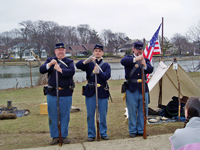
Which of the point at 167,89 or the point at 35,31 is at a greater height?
the point at 35,31

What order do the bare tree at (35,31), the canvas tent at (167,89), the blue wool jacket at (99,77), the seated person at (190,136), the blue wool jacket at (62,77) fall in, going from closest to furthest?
the seated person at (190,136), the blue wool jacket at (62,77), the blue wool jacket at (99,77), the canvas tent at (167,89), the bare tree at (35,31)

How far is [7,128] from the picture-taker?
5.54m

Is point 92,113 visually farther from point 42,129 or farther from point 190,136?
point 190,136

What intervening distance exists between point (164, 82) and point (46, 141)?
14.0ft

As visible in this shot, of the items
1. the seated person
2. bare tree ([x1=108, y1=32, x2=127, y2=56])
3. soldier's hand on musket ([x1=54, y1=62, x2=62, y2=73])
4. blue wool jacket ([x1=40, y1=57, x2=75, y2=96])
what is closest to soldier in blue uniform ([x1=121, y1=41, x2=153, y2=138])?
blue wool jacket ([x1=40, y1=57, x2=75, y2=96])

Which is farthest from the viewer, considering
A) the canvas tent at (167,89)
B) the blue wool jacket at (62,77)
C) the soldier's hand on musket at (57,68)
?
the canvas tent at (167,89)

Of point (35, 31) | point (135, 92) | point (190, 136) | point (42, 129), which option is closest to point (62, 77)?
point (135, 92)

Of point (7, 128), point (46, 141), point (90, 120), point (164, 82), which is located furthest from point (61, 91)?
point (164, 82)

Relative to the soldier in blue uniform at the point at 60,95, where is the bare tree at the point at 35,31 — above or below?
above

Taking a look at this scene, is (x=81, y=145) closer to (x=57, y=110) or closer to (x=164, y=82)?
(x=57, y=110)

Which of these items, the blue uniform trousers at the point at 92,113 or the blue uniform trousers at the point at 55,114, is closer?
the blue uniform trousers at the point at 55,114

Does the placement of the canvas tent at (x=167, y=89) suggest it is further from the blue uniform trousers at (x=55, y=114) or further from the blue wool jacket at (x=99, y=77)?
the blue uniform trousers at (x=55, y=114)

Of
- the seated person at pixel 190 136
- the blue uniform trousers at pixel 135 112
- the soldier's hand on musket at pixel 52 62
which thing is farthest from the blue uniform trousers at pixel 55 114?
the seated person at pixel 190 136

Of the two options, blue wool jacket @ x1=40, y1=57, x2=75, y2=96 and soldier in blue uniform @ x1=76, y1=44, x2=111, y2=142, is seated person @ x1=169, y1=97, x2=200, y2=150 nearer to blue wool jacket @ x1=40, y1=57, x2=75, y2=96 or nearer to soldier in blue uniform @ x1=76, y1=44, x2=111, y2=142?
soldier in blue uniform @ x1=76, y1=44, x2=111, y2=142
